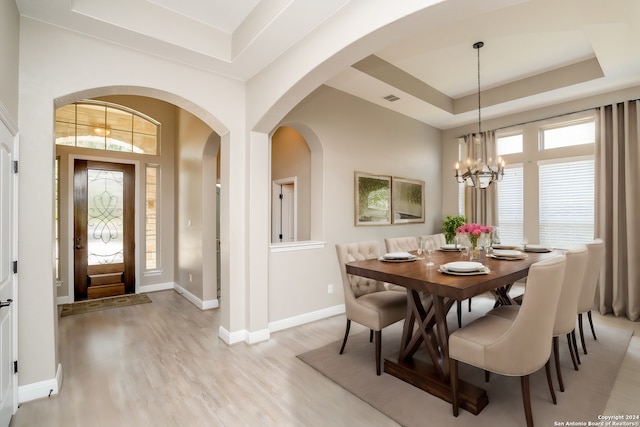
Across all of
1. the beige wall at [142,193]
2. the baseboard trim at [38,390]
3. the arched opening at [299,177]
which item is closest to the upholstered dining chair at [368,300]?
the arched opening at [299,177]

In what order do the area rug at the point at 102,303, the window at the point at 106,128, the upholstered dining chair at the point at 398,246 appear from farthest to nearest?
the window at the point at 106,128 → the area rug at the point at 102,303 → the upholstered dining chair at the point at 398,246

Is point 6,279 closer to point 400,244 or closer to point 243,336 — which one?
point 243,336

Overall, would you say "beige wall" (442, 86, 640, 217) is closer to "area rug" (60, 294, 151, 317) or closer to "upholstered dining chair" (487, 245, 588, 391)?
"upholstered dining chair" (487, 245, 588, 391)

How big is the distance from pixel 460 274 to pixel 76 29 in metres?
3.49

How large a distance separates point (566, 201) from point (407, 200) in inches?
89.4

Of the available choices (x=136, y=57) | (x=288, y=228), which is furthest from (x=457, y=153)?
(x=136, y=57)

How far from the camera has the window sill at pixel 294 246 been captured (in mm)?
3661

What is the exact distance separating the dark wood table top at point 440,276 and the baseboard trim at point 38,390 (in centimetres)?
241

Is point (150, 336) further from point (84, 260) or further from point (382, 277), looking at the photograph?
point (382, 277)

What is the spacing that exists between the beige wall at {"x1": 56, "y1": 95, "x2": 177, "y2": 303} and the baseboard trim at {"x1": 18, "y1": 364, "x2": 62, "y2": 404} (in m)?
2.97

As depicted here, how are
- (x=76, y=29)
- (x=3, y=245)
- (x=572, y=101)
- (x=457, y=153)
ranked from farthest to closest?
1. (x=457, y=153)
2. (x=572, y=101)
3. (x=76, y=29)
4. (x=3, y=245)

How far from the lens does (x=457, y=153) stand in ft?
19.2

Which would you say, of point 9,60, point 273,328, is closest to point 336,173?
point 273,328

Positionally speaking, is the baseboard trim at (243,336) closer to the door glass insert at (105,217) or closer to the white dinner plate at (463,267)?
the white dinner plate at (463,267)
